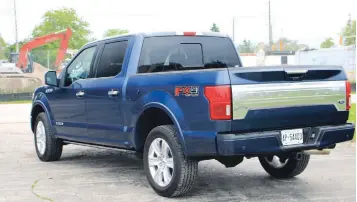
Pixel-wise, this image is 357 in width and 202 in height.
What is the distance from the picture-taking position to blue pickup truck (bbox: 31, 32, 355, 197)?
5527mm

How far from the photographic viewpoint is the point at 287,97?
5.76 meters

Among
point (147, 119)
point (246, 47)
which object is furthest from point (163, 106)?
point (246, 47)

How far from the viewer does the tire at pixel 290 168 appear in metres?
7.12

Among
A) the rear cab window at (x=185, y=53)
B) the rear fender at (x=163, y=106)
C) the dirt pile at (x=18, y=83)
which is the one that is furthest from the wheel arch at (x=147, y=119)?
the dirt pile at (x=18, y=83)

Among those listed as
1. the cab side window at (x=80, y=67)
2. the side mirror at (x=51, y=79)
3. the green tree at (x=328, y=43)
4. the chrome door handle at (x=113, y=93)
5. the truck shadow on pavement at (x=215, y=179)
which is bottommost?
the green tree at (x=328, y=43)

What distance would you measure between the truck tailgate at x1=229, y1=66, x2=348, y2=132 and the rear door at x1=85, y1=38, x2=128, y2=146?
6.22ft

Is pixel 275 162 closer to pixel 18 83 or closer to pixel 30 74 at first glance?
pixel 18 83

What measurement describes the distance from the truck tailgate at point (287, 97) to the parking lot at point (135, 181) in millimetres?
896

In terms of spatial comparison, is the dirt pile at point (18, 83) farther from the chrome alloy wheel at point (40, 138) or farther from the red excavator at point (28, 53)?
the chrome alloy wheel at point (40, 138)

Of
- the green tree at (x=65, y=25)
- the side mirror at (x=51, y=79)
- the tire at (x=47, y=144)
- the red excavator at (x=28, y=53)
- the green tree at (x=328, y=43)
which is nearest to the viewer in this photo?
the side mirror at (x=51, y=79)

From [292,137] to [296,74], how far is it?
64 centimetres

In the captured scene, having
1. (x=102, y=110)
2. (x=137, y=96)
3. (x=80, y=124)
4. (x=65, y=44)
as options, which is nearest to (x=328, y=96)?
(x=137, y=96)

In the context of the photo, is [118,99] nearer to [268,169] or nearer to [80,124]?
[80,124]

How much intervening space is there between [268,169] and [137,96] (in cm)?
212
